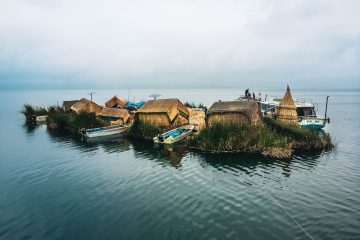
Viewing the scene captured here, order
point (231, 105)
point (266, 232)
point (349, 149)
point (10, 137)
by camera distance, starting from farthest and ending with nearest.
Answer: point (10, 137) < point (231, 105) < point (349, 149) < point (266, 232)

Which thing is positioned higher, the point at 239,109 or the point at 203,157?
the point at 239,109

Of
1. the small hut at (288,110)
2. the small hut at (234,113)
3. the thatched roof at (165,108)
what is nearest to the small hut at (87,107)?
the thatched roof at (165,108)

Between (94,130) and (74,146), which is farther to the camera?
(94,130)

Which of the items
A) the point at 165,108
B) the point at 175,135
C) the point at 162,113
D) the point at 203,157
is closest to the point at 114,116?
the point at 162,113

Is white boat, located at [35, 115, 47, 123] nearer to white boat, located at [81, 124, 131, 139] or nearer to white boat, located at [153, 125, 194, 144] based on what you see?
white boat, located at [81, 124, 131, 139]

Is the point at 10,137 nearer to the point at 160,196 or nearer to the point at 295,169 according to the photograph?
the point at 160,196

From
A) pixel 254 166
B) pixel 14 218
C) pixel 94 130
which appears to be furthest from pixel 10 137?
pixel 254 166

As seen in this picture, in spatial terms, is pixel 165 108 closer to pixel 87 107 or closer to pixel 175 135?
pixel 175 135
